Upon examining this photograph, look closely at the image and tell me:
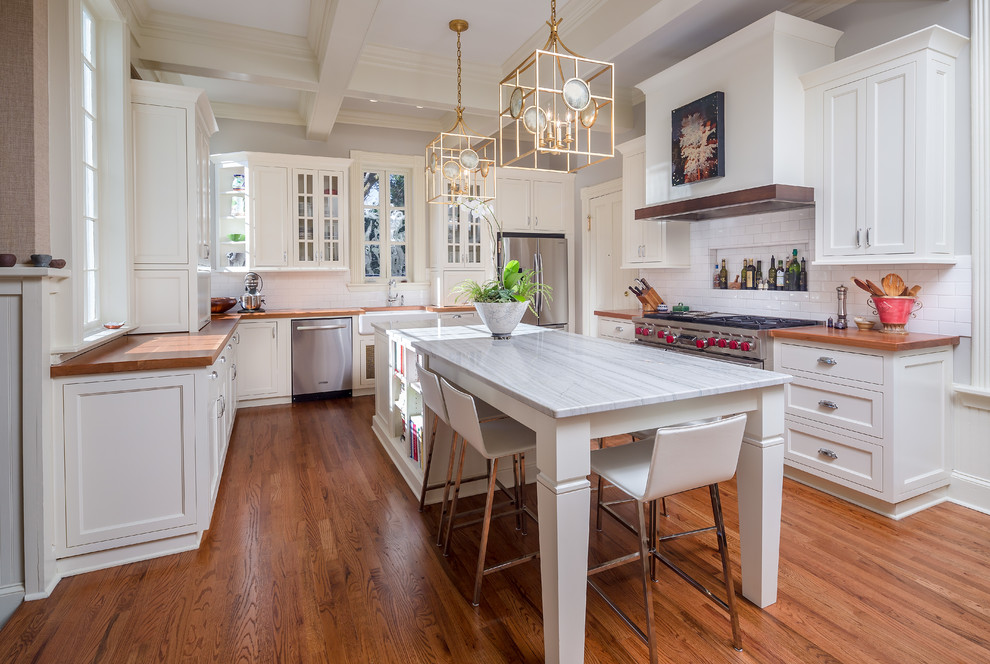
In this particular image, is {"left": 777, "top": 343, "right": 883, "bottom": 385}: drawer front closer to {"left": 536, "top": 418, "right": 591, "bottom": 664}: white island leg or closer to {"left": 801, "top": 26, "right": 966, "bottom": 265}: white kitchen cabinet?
{"left": 801, "top": 26, "right": 966, "bottom": 265}: white kitchen cabinet

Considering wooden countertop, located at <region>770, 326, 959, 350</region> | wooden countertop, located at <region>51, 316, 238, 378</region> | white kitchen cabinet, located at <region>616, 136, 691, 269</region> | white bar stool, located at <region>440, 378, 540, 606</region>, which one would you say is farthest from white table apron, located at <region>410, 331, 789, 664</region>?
white kitchen cabinet, located at <region>616, 136, 691, 269</region>

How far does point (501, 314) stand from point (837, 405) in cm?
196

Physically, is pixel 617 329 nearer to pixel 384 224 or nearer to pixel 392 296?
pixel 392 296

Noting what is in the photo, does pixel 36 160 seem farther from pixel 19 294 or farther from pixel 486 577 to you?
pixel 486 577

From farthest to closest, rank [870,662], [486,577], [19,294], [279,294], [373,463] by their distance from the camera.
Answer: [279,294]
[373,463]
[486,577]
[19,294]
[870,662]

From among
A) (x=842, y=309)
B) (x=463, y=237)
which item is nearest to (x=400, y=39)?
(x=463, y=237)

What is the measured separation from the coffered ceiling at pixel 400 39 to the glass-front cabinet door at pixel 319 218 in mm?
828

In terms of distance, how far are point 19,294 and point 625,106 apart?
506 cm

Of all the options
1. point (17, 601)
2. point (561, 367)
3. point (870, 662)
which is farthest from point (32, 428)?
point (870, 662)

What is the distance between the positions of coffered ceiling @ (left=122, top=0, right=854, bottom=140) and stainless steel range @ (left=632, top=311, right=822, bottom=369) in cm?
196

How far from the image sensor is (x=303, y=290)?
604 cm

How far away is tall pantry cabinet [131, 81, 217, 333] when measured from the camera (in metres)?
3.53

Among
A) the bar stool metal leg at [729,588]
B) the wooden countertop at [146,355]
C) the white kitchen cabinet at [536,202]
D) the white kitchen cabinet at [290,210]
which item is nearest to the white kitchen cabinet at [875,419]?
the bar stool metal leg at [729,588]

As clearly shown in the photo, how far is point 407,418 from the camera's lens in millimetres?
3365
